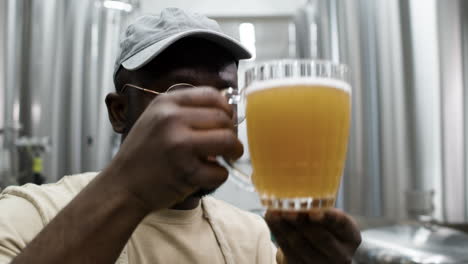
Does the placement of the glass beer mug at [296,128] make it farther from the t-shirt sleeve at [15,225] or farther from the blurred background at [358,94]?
the blurred background at [358,94]

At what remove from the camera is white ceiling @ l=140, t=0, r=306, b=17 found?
127 inches

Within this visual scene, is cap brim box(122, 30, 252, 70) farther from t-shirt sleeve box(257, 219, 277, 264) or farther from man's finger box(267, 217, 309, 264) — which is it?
t-shirt sleeve box(257, 219, 277, 264)

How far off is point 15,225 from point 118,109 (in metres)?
0.39

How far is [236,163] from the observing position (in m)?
0.51

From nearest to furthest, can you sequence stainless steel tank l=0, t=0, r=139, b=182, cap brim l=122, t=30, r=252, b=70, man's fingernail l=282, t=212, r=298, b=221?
man's fingernail l=282, t=212, r=298, b=221 < cap brim l=122, t=30, r=252, b=70 < stainless steel tank l=0, t=0, r=139, b=182

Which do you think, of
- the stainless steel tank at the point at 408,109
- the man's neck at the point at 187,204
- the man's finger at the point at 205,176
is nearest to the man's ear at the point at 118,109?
the man's neck at the point at 187,204

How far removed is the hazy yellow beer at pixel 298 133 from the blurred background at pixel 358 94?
73cm

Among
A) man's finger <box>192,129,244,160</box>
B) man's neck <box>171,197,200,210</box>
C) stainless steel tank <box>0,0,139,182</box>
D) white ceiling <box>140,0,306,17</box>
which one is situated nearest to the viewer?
man's finger <box>192,129,244,160</box>

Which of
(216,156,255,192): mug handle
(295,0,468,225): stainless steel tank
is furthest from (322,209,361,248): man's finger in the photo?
(295,0,468,225): stainless steel tank

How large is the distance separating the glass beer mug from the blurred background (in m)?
0.73

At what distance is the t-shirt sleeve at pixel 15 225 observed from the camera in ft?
2.10

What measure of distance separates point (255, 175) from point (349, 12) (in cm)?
107

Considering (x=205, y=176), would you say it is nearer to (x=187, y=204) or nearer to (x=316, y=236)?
(x=316, y=236)

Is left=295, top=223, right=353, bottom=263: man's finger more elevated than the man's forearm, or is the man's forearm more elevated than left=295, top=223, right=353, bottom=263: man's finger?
the man's forearm
